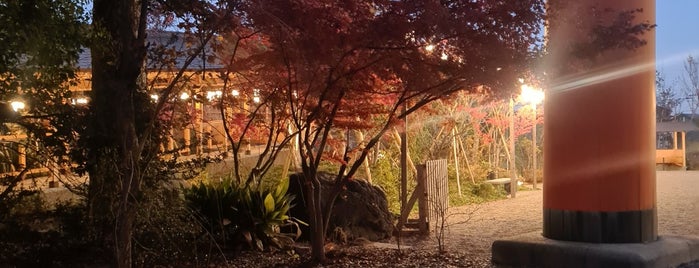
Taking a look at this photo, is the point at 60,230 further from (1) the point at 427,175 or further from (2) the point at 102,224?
(1) the point at 427,175

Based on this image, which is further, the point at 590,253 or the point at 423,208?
the point at 423,208

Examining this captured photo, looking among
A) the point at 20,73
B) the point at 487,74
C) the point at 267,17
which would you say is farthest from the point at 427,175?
the point at 20,73

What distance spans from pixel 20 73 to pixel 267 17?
2131 mm

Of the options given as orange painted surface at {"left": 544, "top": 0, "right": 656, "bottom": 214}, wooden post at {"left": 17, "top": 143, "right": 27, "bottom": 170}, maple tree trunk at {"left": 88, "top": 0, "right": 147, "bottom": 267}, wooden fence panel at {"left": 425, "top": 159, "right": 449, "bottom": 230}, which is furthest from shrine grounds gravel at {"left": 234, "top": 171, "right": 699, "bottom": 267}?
wooden post at {"left": 17, "top": 143, "right": 27, "bottom": 170}

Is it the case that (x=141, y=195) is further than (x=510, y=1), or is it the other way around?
(x=510, y=1)

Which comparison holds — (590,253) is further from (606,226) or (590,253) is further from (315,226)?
(315,226)

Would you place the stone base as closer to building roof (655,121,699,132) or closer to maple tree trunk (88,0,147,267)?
maple tree trunk (88,0,147,267)

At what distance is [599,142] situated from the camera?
715cm

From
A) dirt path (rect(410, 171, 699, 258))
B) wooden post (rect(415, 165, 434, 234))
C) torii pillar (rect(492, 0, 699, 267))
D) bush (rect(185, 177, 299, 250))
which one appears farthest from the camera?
wooden post (rect(415, 165, 434, 234))

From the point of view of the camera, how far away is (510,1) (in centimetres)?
646

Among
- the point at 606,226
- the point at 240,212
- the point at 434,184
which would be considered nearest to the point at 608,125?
the point at 606,226

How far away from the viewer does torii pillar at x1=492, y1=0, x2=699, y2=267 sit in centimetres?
700

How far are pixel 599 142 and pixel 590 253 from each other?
1184 millimetres

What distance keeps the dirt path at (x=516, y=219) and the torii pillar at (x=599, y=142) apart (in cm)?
140
